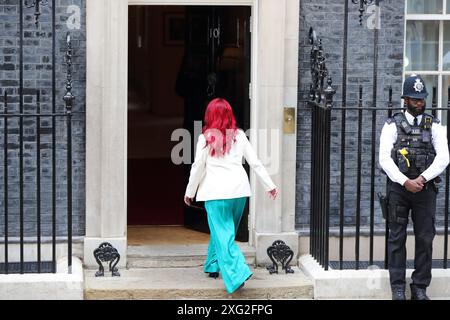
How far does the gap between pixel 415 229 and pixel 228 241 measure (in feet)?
4.60

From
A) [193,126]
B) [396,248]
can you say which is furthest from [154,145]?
[396,248]

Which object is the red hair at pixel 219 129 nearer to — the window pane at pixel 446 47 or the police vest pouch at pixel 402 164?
the police vest pouch at pixel 402 164

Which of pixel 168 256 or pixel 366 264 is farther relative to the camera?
pixel 168 256

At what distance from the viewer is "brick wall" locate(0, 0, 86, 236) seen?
29.2 ft

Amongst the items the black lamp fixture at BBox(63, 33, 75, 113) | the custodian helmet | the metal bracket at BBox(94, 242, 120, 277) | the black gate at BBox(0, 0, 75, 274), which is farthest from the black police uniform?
the black gate at BBox(0, 0, 75, 274)

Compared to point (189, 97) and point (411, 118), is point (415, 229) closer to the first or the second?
point (411, 118)

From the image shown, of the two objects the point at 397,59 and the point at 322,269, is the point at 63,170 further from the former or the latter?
the point at 397,59

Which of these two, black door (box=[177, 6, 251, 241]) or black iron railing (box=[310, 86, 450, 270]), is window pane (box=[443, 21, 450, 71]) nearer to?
black iron railing (box=[310, 86, 450, 270])

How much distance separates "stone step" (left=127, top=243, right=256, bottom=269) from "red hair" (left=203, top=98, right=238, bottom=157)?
1275 mm

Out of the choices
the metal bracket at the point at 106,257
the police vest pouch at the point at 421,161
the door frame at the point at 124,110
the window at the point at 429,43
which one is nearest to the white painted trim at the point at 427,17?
the window at the point at 429,43

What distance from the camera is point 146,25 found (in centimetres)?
1981

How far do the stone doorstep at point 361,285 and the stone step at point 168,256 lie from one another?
945 millimetres

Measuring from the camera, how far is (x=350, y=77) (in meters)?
9.23

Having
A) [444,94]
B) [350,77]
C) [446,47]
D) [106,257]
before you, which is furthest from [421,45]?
[106,257]
